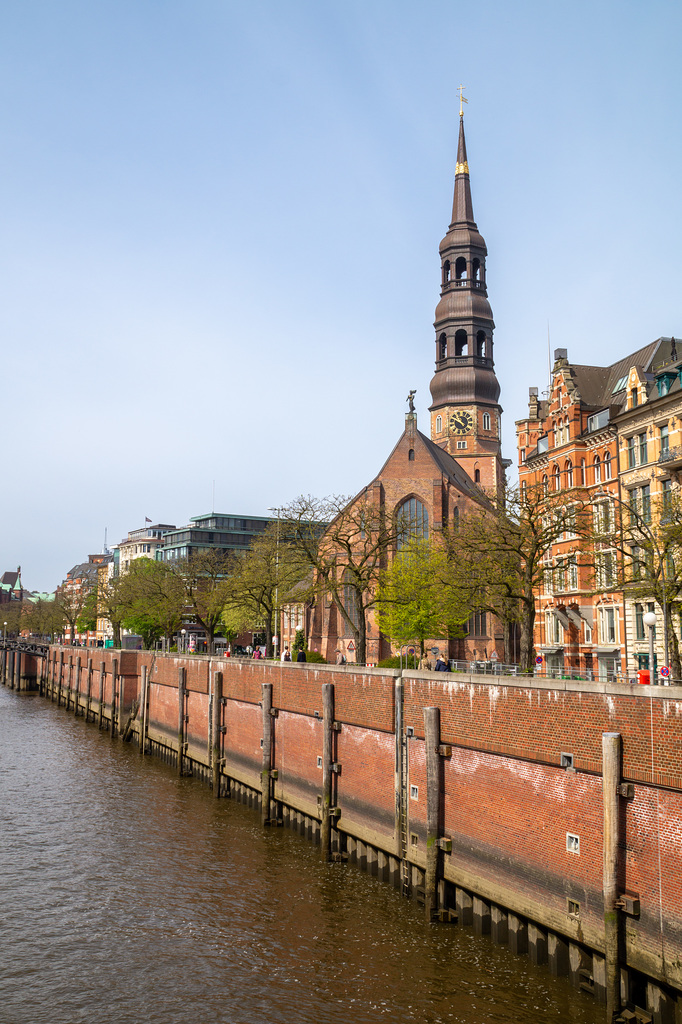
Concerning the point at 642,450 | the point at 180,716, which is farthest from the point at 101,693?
the point at 642,450

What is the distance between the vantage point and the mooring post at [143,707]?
59.0m

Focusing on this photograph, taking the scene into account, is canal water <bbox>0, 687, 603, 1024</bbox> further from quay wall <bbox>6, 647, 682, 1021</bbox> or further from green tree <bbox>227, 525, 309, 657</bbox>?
green tree <bbox>227, 525, 309, 657</bbox>

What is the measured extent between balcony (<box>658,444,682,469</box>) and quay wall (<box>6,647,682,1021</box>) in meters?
22.4

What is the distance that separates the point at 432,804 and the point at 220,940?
641 centimetres

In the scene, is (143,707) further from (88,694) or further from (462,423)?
(462,423)

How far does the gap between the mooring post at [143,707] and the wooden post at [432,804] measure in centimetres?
3759

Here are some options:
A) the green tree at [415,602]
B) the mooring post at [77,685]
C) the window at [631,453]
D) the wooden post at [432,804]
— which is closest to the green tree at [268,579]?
the green tree at [415,602]

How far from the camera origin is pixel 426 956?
67.3ft

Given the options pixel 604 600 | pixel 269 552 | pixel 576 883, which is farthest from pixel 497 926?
pixel 269 552

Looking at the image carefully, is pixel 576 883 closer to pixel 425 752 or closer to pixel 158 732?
pixel 425 752

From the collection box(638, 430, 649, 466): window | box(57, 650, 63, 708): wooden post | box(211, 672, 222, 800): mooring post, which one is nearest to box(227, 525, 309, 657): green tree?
box(211, 672, 222, 800): mooring post

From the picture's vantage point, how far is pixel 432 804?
23.8 metres

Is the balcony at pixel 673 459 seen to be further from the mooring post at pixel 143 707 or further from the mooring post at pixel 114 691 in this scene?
the mooring post at pixel 114 691

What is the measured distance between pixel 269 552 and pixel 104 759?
26.4 meters
